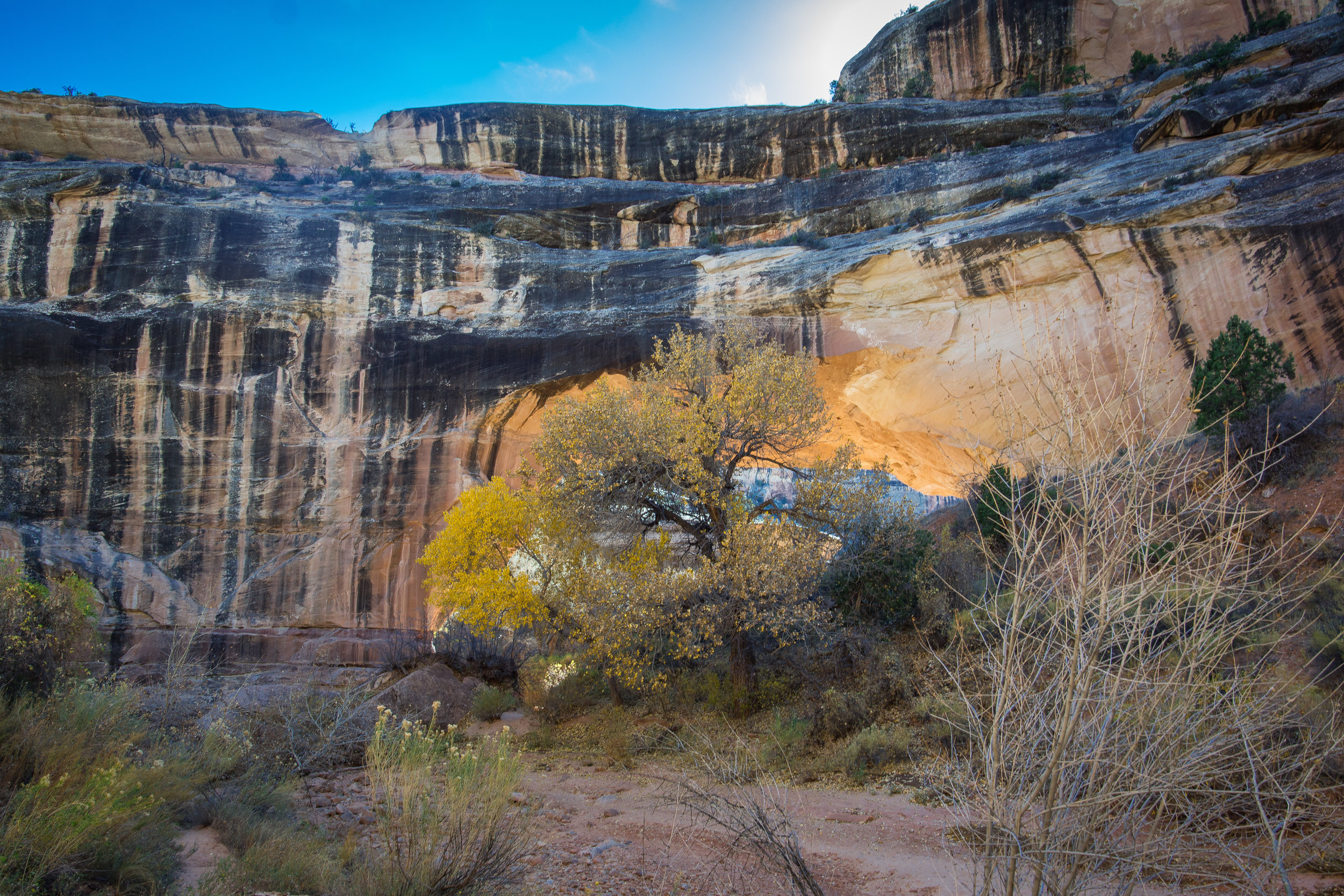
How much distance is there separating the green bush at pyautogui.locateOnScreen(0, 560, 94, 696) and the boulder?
13.4ft

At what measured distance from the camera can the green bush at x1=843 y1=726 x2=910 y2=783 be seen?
7.44m

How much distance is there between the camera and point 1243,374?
31.9 ft

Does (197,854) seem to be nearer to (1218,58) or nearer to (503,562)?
(503,562)

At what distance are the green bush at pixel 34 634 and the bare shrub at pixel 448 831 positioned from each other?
3286 mm

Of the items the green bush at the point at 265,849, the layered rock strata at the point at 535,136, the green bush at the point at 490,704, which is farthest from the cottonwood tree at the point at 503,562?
the layered rock strata at the point at 535,136

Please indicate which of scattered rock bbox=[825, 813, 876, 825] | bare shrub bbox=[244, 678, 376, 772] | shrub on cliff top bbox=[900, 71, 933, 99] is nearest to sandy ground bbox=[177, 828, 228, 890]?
bare shrub bbox=[244, 678, 376, 772]

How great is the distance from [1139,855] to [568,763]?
7858 mm

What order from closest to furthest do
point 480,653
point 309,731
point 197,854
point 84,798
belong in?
point 84,798
point 197,854
point 309,731
point 480,653

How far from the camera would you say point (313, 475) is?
1495cm

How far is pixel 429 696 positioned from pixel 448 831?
8.37m

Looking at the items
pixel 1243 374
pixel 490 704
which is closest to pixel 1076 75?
pixel 1243 374

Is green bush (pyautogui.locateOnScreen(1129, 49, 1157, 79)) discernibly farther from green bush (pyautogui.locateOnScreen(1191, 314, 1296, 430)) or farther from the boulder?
the boulder

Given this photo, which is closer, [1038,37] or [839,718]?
[839,718]

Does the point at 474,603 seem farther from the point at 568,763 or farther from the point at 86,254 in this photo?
the point at 86,254
